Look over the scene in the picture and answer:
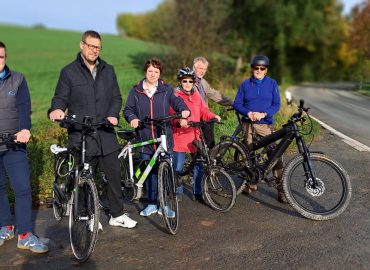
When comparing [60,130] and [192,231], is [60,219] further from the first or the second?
[60,130]

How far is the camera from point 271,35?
47188mm

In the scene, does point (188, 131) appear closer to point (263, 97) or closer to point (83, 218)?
point (263, 97)

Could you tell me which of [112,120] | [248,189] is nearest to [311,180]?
[248,189]

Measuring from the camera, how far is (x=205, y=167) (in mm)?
5574

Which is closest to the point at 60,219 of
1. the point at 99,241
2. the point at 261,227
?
the point at 99,241

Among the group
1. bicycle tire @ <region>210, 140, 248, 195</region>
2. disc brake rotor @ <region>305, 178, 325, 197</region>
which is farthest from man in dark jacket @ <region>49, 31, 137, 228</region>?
disc brake rotor @ <region>305, 178, 325, 197</region>

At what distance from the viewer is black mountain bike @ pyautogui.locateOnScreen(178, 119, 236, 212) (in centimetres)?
538

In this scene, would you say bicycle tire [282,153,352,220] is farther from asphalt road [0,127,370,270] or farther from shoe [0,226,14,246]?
shoe [0,226,14,246]

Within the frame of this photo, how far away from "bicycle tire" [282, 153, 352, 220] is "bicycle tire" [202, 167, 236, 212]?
74cm

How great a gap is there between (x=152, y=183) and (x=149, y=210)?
36cm

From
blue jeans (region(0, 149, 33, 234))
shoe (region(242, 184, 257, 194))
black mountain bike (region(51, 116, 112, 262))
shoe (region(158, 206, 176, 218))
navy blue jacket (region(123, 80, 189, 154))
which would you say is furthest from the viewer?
shoe (region(242, 184, 257, 194))

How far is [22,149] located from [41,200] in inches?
79.9

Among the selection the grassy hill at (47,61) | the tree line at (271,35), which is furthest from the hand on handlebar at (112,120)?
the tree line at (271,35)

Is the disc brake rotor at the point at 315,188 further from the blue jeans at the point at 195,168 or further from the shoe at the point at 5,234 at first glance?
the shoe at the point at 5,234
